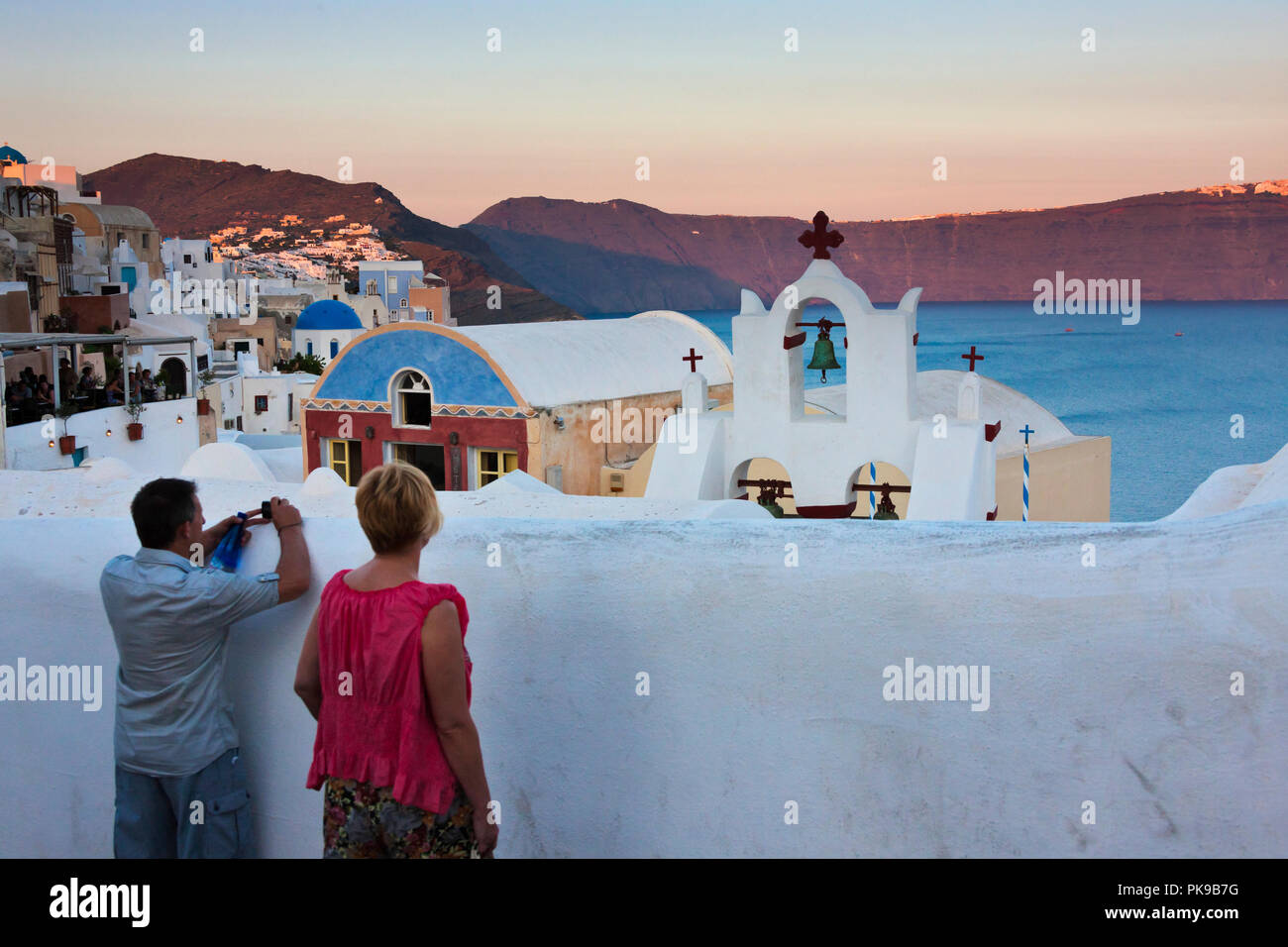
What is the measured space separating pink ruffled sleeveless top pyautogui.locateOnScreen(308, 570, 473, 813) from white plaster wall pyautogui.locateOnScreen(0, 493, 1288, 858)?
0.73m

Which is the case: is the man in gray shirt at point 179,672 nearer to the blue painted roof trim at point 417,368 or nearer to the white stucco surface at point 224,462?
the white stucco surface at point 224,462

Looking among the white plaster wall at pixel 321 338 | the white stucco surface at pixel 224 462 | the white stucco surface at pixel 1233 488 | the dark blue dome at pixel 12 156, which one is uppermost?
the dark blue dome at pixel 12 156

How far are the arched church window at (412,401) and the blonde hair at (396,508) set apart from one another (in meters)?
16.2

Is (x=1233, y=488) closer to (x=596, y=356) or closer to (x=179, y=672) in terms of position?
(x=179, y=672)

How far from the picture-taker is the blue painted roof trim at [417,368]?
60.2 feet

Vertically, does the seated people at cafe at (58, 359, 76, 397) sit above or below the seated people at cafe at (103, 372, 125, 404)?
above

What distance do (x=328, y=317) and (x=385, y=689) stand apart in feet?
160

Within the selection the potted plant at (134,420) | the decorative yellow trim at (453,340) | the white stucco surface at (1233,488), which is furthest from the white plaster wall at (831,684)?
the potted plant at (134,420)

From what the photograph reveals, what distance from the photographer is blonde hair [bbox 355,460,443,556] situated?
3.08 metres

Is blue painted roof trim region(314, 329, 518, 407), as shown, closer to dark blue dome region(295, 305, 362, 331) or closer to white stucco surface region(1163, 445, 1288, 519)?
white stucco surface region(1163, 445, 1288, 519)

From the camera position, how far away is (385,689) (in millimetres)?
3119

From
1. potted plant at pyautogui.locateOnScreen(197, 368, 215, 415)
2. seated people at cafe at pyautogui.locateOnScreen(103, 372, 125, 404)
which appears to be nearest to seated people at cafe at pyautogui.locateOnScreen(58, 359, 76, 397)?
seated people at cafe at pyautogui.locateOnScreen(103, 372, 125, 404)

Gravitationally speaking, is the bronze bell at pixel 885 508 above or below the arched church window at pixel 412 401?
below

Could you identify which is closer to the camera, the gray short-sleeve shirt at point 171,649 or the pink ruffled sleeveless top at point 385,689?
the pink ruffled sleeveless top at point 385,689
